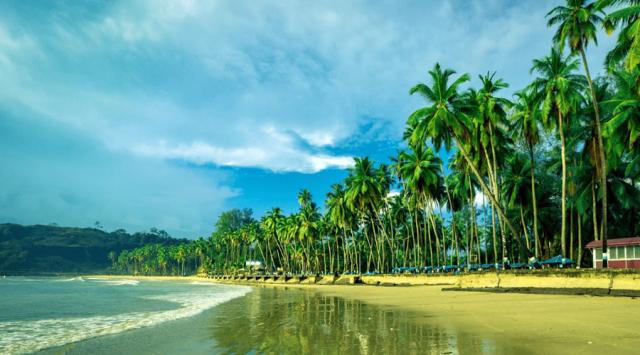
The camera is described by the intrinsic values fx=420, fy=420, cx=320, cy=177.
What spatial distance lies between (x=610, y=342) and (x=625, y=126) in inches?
920

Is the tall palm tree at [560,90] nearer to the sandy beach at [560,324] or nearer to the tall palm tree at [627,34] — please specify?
the tall palm tree at [627,34]

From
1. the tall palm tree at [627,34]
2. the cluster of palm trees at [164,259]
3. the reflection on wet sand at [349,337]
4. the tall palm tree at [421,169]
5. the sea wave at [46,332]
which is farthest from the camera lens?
the cluster of palm trees at [164,259]

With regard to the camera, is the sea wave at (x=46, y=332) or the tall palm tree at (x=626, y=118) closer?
the sea wave at (x=46, y=332)

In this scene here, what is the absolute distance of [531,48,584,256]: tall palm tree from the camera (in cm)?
2756

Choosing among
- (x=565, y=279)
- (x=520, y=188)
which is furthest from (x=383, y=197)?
(x=565, y=279)

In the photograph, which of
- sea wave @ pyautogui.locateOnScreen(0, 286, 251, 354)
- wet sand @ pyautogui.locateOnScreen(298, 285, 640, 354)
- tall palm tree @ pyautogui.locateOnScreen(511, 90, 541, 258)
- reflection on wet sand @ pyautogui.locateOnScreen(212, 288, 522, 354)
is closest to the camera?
wet sand @ pyautogui.locateOnScreen(298, 285, 640, 354)

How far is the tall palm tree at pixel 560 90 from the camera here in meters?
27.6

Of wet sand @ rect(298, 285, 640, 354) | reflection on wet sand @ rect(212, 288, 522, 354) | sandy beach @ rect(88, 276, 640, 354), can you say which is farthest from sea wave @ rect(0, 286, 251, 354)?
wet sand @ rect(298, 285, 640, 354)

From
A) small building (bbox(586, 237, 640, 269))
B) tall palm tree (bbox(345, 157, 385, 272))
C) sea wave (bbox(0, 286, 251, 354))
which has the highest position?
tall palm tree (bbox(345, 157, 385, 272))

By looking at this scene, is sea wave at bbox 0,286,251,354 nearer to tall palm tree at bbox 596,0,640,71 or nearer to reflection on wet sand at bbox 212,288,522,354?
reflection on wet sand at bbox 212,288,522,354

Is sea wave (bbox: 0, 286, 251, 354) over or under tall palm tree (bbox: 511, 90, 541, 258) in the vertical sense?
under

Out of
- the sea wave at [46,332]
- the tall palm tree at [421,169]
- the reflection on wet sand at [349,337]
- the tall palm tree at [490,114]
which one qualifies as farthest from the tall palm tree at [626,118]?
the sea wave at [46,332]

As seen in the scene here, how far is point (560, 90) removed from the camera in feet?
90.4

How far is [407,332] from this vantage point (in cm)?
930
